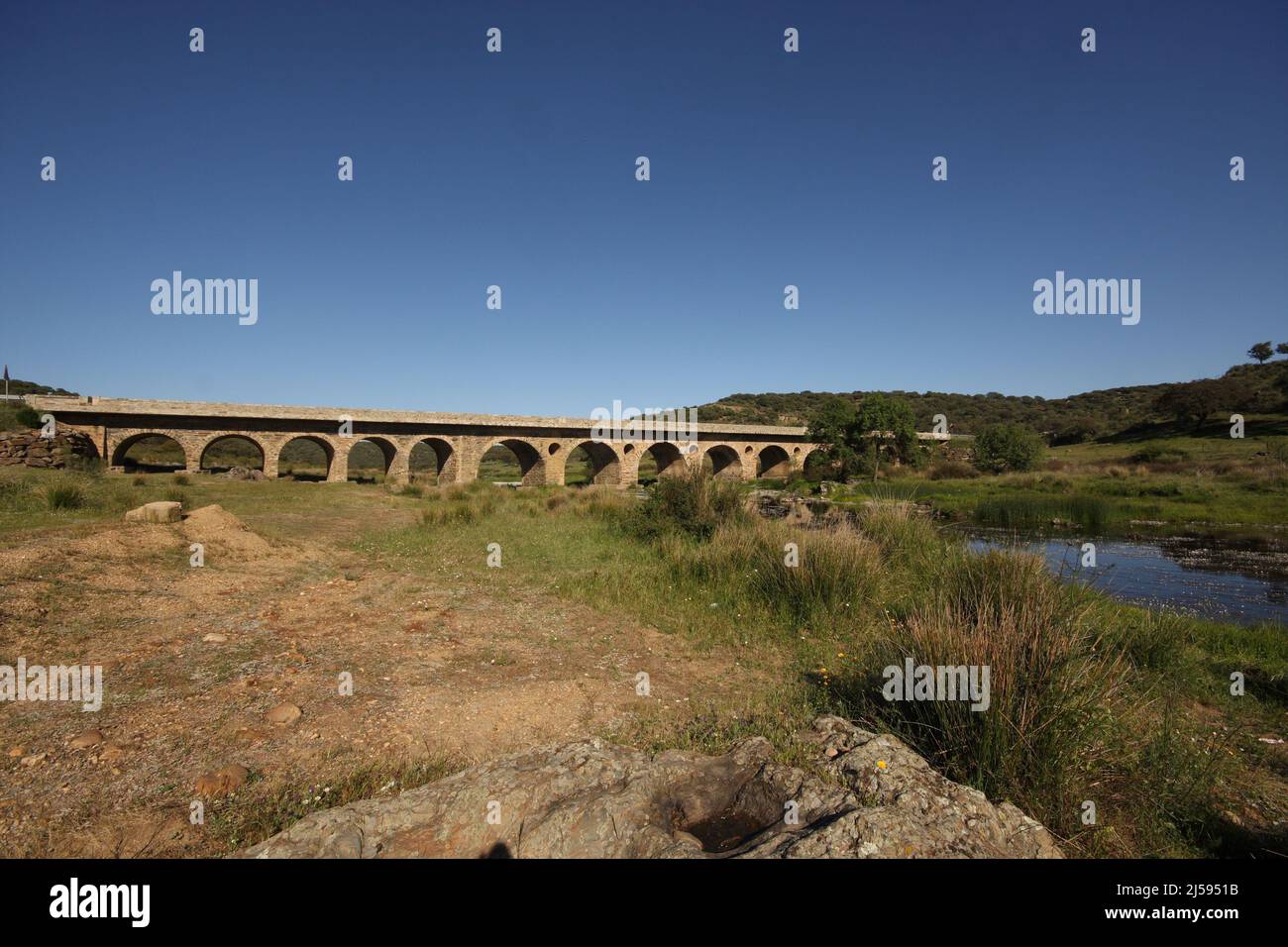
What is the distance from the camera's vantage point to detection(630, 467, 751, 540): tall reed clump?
12.2m

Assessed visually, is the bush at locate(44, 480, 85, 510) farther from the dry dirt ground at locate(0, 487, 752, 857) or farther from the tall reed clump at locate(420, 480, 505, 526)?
the tall reed clump at locate(420, 480, 505, 526)

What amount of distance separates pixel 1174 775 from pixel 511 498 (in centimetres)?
2026

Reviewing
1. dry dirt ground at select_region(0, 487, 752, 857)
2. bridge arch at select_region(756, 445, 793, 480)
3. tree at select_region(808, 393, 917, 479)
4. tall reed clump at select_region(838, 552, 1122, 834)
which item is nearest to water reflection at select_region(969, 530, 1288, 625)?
tall reed clump at select_region(838, 552, 1122, 834)

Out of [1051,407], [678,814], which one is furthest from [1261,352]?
[678,814]

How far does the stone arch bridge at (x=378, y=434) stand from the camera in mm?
23719

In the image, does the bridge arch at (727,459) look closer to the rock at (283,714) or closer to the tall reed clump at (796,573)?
the tall reed clump at (796,573)

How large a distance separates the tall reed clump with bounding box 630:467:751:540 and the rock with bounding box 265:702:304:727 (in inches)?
340

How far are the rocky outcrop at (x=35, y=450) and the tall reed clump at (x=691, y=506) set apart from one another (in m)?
19.9

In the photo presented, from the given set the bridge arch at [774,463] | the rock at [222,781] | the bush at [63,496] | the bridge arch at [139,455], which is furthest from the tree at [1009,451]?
the bridge arch at [139,455]

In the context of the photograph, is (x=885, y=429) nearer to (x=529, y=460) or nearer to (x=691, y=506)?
(x=529, y=460)

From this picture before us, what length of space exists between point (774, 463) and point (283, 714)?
48.5 meters
